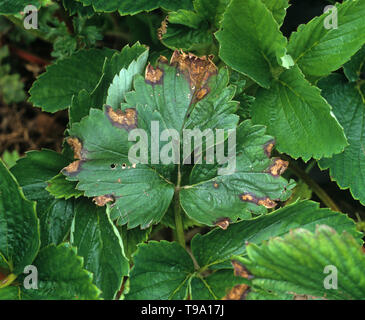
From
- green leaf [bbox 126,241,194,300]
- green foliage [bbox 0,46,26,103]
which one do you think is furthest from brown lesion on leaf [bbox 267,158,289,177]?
green foliage [bbox 0,46,26,103]

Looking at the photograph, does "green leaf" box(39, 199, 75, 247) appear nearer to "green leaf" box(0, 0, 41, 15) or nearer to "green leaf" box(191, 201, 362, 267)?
"green leaf" box(191, 201, 362, 267)

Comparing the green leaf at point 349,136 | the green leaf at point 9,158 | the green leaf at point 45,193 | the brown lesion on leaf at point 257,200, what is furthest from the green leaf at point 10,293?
the green leaf at point 349,136

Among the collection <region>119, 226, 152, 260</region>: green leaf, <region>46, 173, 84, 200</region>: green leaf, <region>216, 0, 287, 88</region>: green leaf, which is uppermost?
<region>216, 0, 287, 88</region>: green leaf

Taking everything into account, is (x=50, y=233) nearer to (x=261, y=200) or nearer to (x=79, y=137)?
(x=79, y=137)

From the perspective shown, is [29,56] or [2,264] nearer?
[2,264]

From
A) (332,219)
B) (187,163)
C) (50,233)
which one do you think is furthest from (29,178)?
(332,219)

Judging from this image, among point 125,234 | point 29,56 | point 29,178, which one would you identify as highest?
point 29,56

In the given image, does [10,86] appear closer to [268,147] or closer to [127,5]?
[127,5]

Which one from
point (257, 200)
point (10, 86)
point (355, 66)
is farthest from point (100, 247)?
point (10, 86)
